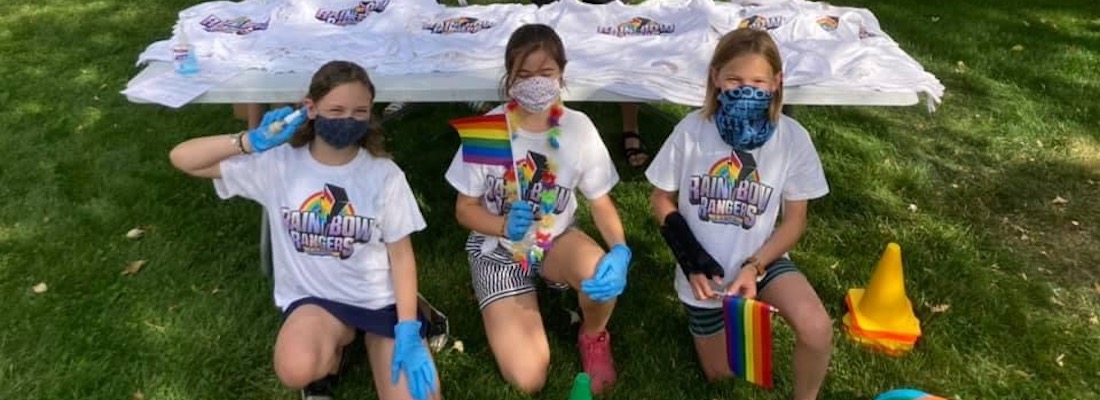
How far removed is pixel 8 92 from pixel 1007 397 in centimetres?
553

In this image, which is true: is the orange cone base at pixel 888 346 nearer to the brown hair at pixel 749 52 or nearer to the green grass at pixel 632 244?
the green grass at pixel 632 244

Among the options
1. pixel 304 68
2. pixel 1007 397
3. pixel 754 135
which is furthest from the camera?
pixel 304 68

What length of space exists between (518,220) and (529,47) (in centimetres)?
55

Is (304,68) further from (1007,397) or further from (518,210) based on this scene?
(1007,397)

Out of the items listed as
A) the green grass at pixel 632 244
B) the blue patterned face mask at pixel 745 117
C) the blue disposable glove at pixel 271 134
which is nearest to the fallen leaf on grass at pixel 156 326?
the green grass at pixel 632 244

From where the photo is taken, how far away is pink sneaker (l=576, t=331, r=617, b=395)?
2881mm

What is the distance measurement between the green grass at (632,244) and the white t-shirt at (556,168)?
0.58 m

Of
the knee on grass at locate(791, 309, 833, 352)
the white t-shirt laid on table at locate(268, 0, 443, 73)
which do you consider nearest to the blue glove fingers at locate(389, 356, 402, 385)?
the knee on grass at locate(791, 309, 833, 352)

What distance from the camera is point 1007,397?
283 cm

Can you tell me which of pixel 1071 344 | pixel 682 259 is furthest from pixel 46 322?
pixel 1071 344

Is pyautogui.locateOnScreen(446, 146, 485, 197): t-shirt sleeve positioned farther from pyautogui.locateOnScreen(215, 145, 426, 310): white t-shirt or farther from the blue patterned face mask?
the blue patterned face mask

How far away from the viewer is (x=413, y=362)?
2537 millimetres

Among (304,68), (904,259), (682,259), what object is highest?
(304,68)

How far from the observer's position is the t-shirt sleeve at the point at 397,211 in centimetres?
262
